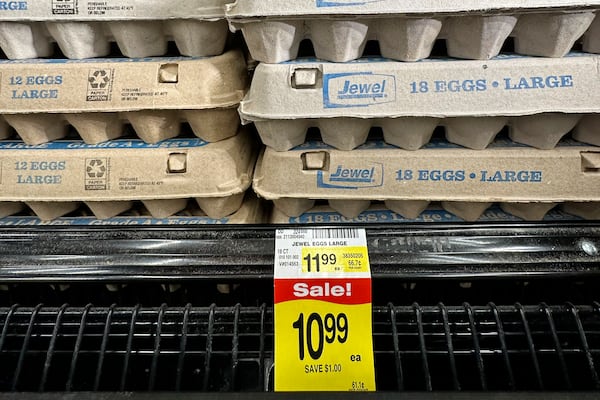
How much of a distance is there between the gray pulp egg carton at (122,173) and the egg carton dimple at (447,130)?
141 millimetres

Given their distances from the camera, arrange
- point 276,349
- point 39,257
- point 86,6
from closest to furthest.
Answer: point 276,349
point 39,257
point 86,6

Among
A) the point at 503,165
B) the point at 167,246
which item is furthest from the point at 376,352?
the point at 503,165

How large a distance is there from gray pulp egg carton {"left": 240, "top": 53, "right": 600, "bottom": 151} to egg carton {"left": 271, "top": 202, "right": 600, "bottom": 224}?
14 cm

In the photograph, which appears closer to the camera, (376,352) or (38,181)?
(376,352)

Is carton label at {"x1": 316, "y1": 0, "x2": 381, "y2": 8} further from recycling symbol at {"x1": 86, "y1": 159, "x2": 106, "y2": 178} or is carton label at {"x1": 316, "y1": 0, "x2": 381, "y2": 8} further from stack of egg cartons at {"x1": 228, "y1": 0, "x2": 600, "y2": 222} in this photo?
recycling symbol at {"x1": 86, "y1": 159, "x2": 106, "y2": 178}

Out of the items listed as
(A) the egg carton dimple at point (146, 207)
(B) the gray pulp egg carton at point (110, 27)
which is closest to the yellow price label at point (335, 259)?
(A) the egg carton dimple at point (146, 207)

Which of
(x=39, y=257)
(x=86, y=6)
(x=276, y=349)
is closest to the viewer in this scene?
(x=276, y=349)

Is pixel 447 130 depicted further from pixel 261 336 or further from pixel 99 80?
pixel 99 80

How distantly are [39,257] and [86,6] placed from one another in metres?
0.51

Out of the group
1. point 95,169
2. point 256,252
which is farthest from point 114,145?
point 256,252

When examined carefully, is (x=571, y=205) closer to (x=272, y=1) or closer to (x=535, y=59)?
(x=535, y=59)

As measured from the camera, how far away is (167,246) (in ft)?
2.36

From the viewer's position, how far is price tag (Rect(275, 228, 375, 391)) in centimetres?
60
